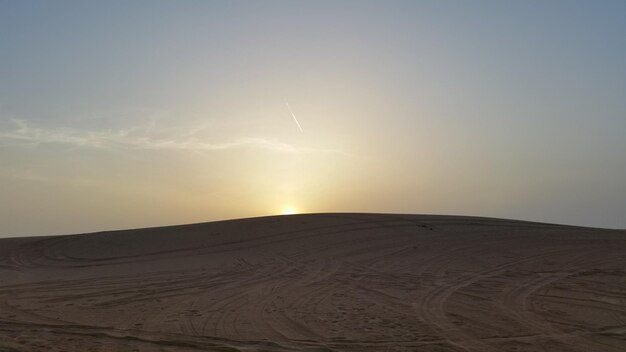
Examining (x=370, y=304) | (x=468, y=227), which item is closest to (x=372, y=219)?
(x=468, y=227)

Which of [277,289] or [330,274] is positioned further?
[330,274]

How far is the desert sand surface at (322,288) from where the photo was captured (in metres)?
8.86

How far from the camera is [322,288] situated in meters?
14.2

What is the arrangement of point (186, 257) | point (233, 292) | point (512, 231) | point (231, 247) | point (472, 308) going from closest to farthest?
point (472, 308) < point (233, 292) < point (186, 257) < point (231, 247) < point (512, 231)

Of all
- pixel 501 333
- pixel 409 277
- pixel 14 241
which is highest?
pixel 14 241

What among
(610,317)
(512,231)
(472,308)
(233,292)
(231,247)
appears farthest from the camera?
(512,231)

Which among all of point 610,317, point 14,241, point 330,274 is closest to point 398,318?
point 610,317

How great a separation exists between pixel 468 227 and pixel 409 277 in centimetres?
1206

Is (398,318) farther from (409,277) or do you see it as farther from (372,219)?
(372,219)

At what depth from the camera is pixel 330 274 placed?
1673 cm

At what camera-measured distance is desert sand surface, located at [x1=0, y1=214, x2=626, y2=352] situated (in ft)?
29.1

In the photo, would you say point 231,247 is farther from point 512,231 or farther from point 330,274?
point 512,231

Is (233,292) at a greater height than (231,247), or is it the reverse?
(231,247)

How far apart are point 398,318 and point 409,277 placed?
18.5 feet
